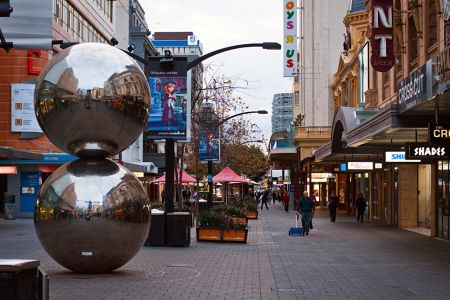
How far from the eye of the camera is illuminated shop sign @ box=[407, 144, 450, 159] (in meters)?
18.8

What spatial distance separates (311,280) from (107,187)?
13.8ft

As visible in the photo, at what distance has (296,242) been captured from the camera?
25.1m

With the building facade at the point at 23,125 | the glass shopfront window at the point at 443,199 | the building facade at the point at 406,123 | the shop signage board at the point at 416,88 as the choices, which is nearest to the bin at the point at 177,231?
the building facade at the point at 406,123

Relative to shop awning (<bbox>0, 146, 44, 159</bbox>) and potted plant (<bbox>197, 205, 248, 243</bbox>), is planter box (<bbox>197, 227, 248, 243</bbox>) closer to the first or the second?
potted plant (<bbox>197, 205, 248, 243</bbox>)

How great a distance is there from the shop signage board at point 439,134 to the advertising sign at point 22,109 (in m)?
29.6

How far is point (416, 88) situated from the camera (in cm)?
1670

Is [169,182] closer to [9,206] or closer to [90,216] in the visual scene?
[90,216]

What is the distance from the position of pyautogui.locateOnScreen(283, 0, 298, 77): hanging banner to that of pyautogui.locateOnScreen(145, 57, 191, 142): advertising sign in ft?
145

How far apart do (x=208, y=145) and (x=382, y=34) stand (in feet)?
38.9

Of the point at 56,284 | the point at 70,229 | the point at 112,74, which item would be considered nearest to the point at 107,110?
the point at 112,74

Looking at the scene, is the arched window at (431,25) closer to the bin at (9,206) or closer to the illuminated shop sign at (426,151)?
the illuminated shop sign at (426,151)

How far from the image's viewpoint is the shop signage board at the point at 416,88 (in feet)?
51.0

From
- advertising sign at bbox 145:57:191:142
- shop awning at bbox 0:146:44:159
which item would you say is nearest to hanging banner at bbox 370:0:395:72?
advertising sign at bbox 145:57:191:142

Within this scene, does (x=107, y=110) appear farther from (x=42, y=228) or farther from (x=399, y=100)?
(x=399, y=100)
